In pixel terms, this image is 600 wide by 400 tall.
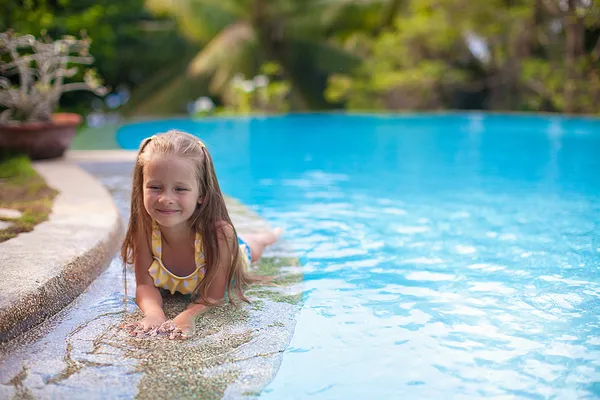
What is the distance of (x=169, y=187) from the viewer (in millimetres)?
2518

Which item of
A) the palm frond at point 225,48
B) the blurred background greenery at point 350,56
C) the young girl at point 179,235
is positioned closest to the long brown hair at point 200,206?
the young girl at point 179,235

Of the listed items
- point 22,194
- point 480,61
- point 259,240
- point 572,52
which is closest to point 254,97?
point 480,61

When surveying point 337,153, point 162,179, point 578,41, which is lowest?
point 337,153

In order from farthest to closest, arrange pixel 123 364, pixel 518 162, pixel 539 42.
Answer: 1. pixel 539 42
2. pixel 518 162
3. pixel 123 364

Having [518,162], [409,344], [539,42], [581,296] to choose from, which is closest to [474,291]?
[581,296]

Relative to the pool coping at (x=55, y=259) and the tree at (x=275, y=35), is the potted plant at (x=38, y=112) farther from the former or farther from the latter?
the tree at (x=275, y=35)

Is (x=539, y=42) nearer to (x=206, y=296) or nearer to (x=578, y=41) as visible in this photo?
(x=578, y=41)

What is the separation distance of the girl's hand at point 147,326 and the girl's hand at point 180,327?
36 mm

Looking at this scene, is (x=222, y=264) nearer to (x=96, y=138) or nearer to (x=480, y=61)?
(x=96, y=138)

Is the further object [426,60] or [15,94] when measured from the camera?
[426,60]

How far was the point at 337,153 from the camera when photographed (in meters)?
8.98

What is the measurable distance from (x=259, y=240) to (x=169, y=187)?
1210 mm

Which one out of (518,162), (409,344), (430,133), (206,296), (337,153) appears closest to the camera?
(409,344)

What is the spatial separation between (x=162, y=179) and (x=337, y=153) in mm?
6570
